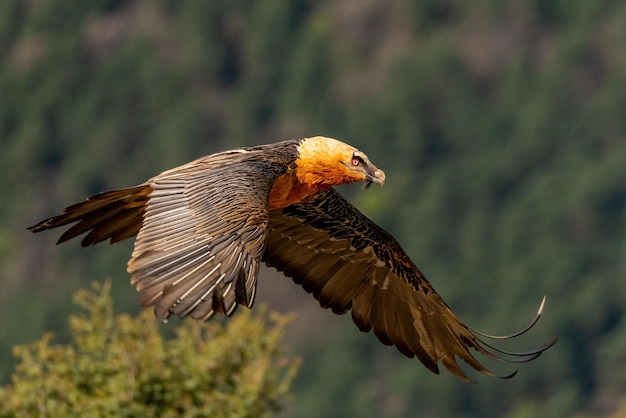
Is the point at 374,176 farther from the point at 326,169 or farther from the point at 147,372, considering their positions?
the point at 147,372

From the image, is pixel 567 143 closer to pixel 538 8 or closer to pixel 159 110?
pixel 538 8

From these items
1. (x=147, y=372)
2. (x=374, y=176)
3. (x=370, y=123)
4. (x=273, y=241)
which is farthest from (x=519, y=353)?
(x=370, y=123)

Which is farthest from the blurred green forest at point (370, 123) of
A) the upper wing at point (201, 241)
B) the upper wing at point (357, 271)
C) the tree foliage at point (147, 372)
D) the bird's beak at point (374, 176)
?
the upper wing at point (201, 241)

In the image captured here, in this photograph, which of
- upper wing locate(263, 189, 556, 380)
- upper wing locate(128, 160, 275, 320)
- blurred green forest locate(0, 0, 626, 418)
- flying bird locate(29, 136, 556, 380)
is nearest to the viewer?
upper wing locate(128, 160, 275, 320)

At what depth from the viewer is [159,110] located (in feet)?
448

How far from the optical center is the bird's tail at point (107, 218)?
1310 centimetres

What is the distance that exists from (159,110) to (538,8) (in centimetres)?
3541

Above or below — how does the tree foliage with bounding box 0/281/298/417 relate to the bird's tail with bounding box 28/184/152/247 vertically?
below

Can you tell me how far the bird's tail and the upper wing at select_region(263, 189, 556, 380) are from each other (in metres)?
1.72

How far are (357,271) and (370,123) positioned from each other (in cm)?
11400

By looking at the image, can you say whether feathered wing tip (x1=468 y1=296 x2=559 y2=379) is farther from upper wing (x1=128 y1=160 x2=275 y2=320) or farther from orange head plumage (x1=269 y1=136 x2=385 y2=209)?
upper wing (x1=128 y1=160 x2=275 y2=320)

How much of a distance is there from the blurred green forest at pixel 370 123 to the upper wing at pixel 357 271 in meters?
95.0

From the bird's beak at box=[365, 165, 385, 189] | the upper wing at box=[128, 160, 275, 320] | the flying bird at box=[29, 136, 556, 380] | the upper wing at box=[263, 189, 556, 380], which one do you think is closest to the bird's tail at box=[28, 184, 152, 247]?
the flying bird at box=[29, 136, 556, 380]

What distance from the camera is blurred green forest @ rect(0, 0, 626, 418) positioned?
4532 inches
